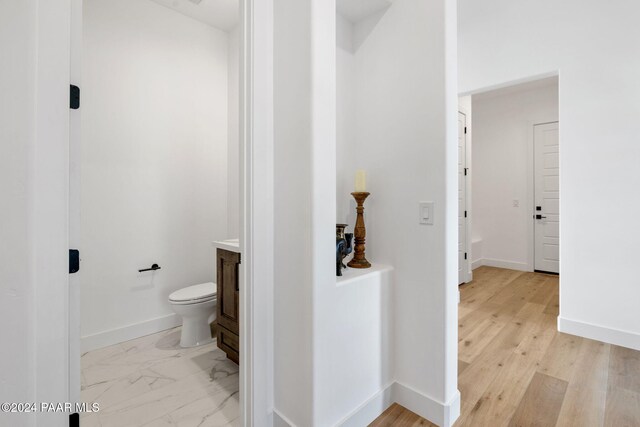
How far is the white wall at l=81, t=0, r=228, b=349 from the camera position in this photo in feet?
8.21

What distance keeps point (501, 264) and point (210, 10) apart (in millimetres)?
5843

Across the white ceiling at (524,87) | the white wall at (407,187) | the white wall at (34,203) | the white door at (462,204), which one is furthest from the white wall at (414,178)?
the white ceiling at (524,87)

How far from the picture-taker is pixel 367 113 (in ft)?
6.57

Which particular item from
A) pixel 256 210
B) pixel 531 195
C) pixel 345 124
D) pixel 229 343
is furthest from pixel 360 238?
pixel 531 195

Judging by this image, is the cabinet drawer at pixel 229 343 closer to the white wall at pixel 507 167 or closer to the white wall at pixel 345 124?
the white wall at pixel 345 124

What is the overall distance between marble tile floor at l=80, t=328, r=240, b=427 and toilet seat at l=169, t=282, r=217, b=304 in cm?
43

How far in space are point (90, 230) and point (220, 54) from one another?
219cm

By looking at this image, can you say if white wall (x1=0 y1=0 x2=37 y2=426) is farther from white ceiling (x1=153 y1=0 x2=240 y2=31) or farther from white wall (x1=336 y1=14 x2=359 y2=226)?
white ceiling (x1=153 y1=0 x2=240 y2=31)

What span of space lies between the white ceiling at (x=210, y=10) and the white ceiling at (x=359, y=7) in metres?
1.37

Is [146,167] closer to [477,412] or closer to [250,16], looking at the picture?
[250,16]

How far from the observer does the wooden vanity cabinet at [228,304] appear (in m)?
2.09

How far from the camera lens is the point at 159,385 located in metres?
2.01

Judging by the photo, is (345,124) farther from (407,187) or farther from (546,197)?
(546,197)

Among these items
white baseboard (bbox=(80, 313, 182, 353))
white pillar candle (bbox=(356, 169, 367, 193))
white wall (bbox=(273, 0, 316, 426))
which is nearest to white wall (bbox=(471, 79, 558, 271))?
white pillar candle (bbox=(356, 169, 367, 193))
